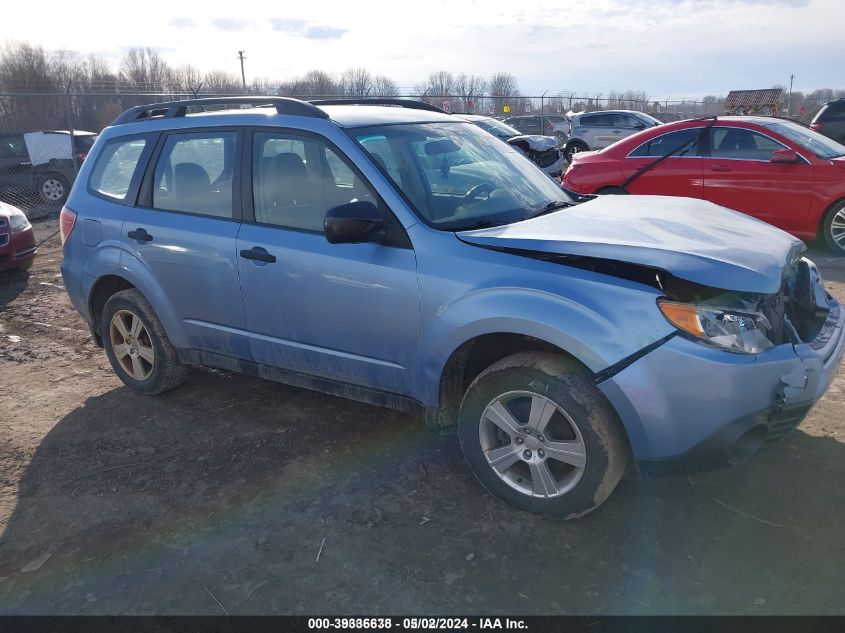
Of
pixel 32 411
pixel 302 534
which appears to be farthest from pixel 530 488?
pixel 32 411

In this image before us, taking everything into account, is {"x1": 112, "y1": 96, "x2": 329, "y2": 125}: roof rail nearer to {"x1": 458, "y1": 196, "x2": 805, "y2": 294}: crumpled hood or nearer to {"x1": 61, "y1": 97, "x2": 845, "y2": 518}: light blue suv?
{"x1": 61, "y1": 97, "x2": 845, "y2": 518}: light blue suv

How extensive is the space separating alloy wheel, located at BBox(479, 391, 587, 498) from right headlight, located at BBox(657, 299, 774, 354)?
62 cm

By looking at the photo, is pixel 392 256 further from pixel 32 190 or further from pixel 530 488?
pixel 32 190

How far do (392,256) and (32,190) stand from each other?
43.9 feet

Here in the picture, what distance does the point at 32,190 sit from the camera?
13953 millimetres

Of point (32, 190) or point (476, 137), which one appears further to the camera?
point (32, 190)

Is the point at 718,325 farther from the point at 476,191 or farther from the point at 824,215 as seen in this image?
the point at 824,215

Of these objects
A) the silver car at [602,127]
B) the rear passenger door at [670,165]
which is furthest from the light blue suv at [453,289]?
the silver car at [602,127]

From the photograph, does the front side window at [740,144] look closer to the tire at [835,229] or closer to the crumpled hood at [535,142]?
the tire at [835,229]

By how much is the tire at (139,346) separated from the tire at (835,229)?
7240 mm

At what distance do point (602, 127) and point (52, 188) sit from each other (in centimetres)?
1509

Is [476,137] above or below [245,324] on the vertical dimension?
above

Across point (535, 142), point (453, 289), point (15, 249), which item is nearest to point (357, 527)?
point (453, 289)

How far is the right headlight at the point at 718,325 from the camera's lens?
107 inches
